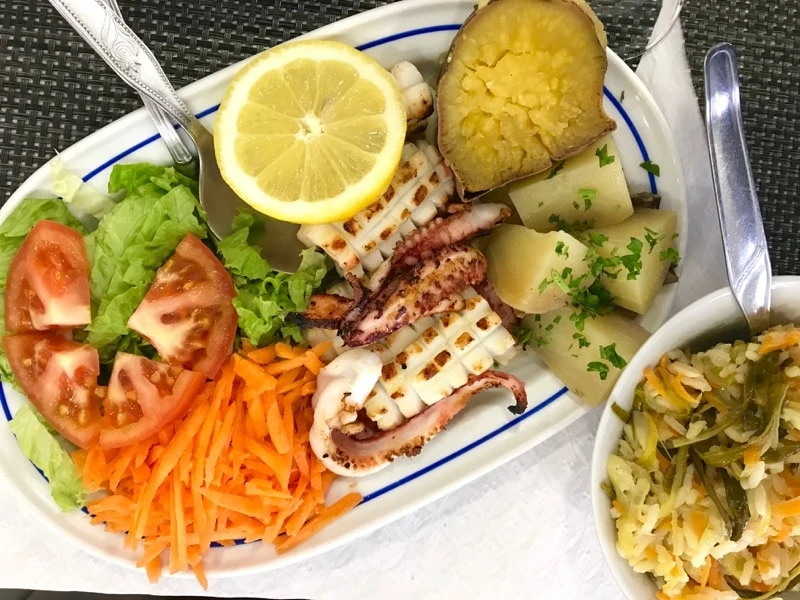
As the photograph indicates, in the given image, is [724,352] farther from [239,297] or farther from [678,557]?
[239,297]

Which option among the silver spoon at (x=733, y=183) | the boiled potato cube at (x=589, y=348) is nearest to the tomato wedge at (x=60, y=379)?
the boiled potato cube at (x=589, y=348)

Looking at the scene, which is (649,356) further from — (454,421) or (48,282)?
(48,282)

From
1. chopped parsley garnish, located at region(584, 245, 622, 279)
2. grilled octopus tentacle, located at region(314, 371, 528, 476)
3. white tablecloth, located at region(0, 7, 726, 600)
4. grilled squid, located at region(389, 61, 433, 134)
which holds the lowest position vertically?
white tablecloth, located at region(0, 7, 726, 600)

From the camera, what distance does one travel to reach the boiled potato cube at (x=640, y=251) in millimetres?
1697

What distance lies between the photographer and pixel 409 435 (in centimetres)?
176

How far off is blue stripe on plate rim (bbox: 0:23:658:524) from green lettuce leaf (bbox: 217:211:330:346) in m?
0.33

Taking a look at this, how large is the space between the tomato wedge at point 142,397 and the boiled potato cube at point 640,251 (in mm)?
1135

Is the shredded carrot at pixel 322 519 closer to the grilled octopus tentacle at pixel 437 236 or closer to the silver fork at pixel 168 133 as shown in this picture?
the grilled octopus tentacle at pixel 437 236

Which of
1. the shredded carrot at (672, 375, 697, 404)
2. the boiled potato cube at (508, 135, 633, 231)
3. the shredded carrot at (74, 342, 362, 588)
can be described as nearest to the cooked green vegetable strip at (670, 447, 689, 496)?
the shredded carrot at (672, 375, 697, 404)

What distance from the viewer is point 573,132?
65.5 inches

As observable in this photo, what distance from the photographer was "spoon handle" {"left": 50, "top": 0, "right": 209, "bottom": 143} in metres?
1.56

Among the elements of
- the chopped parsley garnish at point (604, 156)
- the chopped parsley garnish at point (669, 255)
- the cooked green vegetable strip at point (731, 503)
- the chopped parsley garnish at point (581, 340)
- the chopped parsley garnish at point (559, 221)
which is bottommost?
the cooked green vegetable strip at point (731, 503)

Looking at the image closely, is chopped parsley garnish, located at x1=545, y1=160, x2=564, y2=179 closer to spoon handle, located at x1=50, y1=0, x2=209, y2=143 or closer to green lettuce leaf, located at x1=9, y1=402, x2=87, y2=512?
spoon handle, located at x1=50, y1=0, x2=209, y2=143

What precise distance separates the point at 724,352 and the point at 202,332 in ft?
4.44
